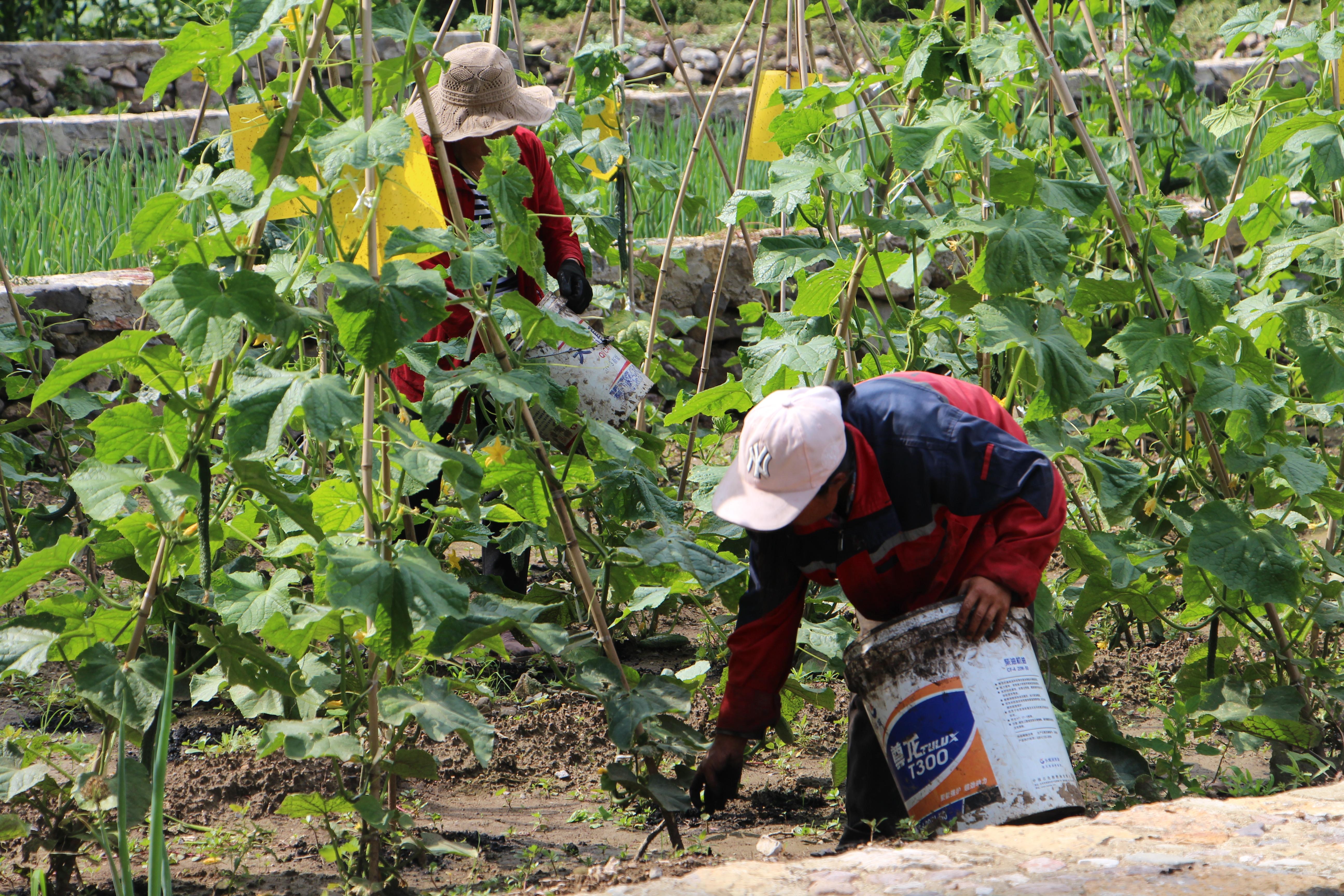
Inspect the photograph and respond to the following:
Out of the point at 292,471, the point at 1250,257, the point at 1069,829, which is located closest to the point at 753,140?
the point at 1250,257

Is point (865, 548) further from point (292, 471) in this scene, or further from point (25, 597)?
point (25, 597)

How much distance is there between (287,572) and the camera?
6.09 ft

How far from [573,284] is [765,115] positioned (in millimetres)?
636

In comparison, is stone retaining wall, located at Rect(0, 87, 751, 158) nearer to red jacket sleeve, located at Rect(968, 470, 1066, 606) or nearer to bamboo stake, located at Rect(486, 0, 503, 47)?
bamboo stake, located at Rect(486, 0, 503, 47)

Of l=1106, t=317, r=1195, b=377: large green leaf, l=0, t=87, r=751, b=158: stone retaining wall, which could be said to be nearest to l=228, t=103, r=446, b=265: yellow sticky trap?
l=1106, t=317, r=1195, b=377: large green leaf

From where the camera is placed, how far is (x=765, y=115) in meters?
2.99

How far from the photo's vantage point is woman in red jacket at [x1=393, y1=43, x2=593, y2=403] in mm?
2777

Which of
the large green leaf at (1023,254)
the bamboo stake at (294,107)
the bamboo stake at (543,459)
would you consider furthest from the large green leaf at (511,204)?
the large green leaf at (1023,254)

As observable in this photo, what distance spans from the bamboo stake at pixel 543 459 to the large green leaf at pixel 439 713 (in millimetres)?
293

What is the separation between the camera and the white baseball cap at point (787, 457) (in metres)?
1.74

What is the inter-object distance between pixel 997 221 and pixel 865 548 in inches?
25.9

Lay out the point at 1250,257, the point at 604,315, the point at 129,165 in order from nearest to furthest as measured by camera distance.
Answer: the point at 1250,257 < the point at 604,315 < the point at 129,165

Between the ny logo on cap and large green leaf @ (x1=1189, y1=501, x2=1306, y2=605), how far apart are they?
889 mm

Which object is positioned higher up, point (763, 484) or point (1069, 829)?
Answer: point (763, 484)
